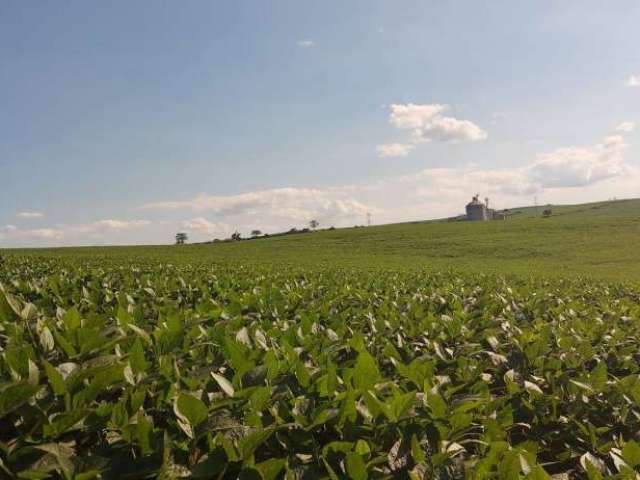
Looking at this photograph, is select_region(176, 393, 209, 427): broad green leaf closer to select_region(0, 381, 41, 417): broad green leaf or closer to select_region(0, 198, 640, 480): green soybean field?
select_region(0, 198, 640, 480): green soybean field

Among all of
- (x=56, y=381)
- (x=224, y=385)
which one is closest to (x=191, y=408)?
(x=224, y=385)

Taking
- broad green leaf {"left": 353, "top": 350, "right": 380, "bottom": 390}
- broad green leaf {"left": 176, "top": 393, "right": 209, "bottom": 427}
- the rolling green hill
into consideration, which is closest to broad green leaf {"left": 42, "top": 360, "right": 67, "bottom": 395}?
broad green leaf {"left": 176, "top": 393, "right": 209, "bottom": 427}

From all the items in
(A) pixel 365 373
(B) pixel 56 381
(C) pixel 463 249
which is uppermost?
(B) pixel 56 381

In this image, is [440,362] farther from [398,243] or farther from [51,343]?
[398,243]

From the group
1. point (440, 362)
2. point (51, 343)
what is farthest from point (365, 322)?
point (51, 343)

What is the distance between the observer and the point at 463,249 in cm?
→ 5066

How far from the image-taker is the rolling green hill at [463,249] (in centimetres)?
3816

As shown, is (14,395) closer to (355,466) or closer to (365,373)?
(355,466)

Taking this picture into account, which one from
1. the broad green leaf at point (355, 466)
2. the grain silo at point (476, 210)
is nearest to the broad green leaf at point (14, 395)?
the broad green leaf at point (355, 466)

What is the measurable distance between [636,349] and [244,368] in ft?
13.4

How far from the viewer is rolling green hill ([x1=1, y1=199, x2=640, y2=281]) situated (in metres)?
38.2

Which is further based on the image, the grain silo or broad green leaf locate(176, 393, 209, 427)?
the grain silo

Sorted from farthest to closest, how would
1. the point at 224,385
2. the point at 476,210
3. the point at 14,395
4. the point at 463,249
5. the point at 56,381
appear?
the point at 476,210 → the point at 463,249 → the point at 224,385 → the point at 56,381 → the point at 14,395

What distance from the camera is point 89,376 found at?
2018 millimetres
